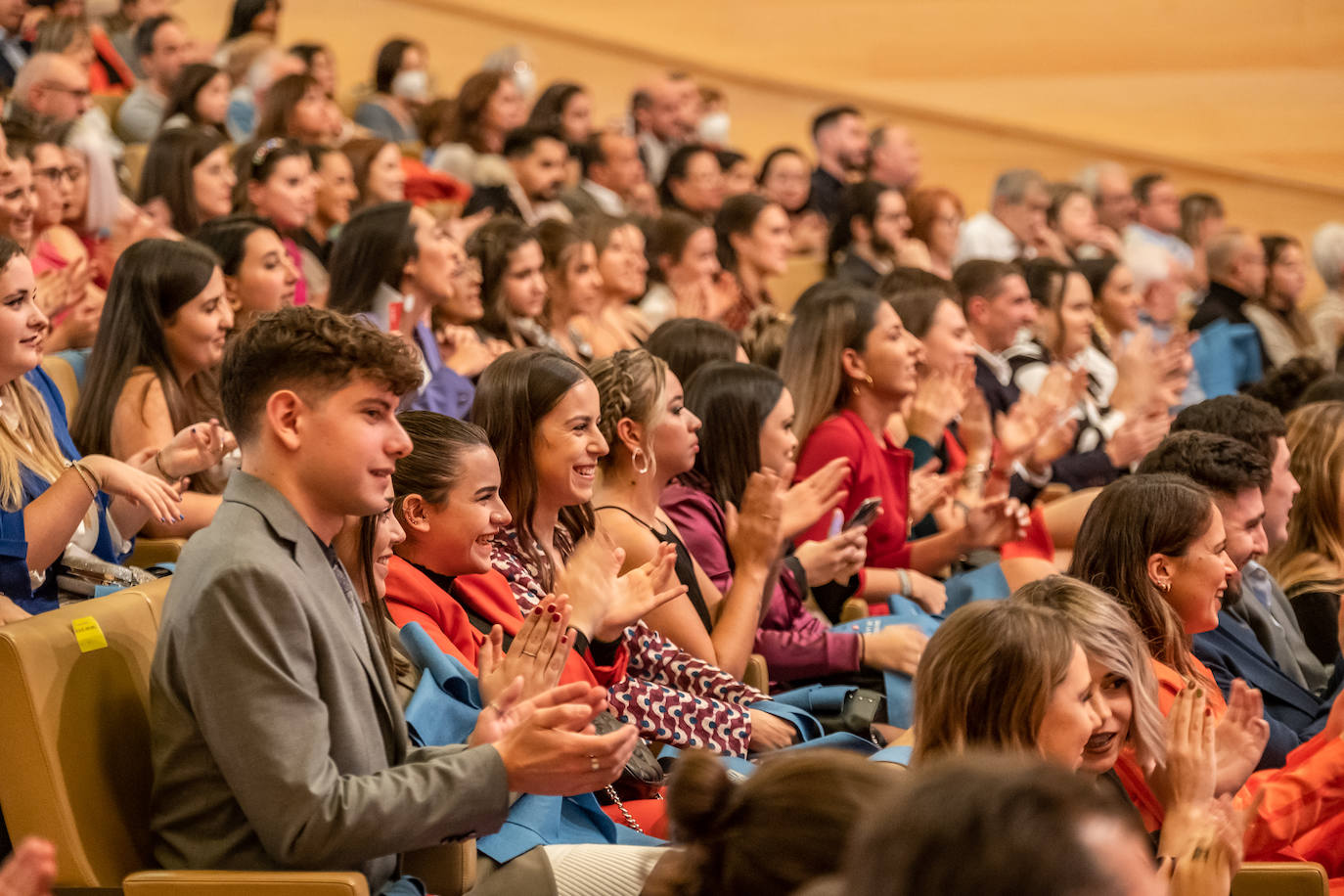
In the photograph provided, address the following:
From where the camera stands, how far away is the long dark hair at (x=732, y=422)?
3.03 metres

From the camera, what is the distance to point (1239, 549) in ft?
8.23

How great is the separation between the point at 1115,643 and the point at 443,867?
837mm

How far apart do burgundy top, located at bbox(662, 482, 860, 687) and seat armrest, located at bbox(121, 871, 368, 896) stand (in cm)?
141

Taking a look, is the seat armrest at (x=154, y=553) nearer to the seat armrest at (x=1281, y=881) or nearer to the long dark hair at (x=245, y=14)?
the seat armrest at (x=1281, y=881)

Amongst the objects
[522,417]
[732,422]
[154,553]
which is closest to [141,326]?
[154,553]

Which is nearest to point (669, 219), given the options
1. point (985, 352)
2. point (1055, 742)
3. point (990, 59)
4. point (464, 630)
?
point (985, 352)

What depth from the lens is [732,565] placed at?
3.03m

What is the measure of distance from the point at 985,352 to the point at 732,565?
208 cm

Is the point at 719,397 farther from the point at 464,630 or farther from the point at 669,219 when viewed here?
the point at 669,219

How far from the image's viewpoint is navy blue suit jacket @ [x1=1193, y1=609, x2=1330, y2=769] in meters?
2.48

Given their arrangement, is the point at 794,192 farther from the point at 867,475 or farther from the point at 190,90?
the point at 867,475

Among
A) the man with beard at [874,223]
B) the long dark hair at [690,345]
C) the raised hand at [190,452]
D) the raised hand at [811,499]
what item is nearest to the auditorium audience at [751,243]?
the man with beard at [874,223]

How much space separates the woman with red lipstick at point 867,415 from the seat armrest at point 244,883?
2.00m

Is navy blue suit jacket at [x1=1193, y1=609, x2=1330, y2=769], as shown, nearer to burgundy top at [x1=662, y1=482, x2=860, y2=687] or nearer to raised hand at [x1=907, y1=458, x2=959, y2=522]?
burgundy top at [x1=662, y1=482, x2=860, y2=687]
